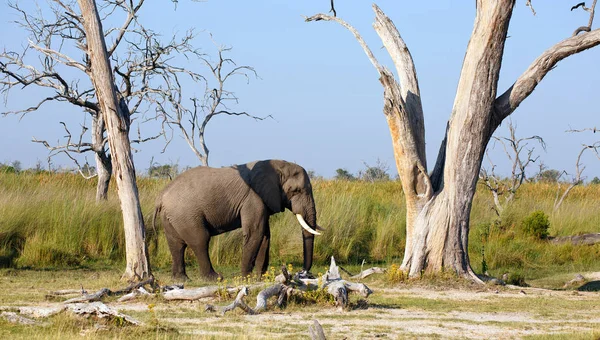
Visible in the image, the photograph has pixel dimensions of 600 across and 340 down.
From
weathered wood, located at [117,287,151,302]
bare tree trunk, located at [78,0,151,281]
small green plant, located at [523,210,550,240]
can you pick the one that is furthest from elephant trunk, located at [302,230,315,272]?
small green plant, located at [523,210,550,240]

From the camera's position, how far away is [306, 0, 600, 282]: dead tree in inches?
483

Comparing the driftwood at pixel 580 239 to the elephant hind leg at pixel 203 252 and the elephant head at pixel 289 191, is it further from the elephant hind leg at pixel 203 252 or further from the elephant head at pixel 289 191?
the elephant hind leg at pixel 203 252

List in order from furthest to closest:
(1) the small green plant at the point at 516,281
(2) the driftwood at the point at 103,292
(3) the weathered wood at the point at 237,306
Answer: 1. (1) the small green plant at the point at 516,281
2. (2) the driftwood at the point at 103,292
3. (3) the weathered wood at the point at 237,306

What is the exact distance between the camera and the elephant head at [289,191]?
14.0 m

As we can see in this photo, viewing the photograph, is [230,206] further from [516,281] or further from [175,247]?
[516,281]

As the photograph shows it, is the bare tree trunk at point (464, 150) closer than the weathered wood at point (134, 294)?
No

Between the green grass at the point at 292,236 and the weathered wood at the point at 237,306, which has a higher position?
the green grass at the point at 292,236

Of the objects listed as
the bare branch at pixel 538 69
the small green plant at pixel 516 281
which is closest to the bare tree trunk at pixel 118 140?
the bare branch at pixel 538 69

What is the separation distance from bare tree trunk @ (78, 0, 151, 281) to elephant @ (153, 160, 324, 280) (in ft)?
5.36

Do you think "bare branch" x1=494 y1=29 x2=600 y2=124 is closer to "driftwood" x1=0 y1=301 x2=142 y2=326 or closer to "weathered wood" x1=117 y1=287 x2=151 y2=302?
"weathered wood" x1=117 y1=287 x2=151 y2=302

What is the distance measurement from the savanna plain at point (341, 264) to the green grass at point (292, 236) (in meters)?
0.02

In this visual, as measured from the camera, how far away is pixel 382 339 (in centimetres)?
790

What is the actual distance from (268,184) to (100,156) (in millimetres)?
6438

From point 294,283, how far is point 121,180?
11.1 feet
